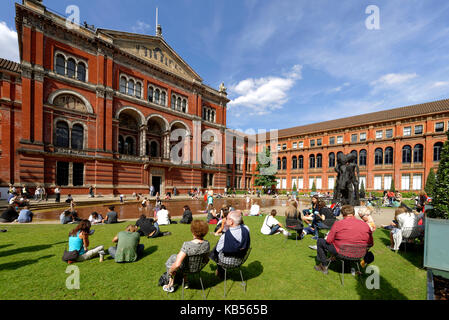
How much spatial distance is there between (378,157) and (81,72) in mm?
46458

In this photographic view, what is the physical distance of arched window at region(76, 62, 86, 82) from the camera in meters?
20.8

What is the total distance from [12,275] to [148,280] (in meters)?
2.78

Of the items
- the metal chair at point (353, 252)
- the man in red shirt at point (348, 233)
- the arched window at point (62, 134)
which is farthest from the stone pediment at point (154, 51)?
the metal chair at point (353, 252)

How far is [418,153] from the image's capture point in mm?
31141

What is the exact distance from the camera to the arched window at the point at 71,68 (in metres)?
20.3

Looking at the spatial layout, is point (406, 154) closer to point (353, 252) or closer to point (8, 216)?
point (353, 252)

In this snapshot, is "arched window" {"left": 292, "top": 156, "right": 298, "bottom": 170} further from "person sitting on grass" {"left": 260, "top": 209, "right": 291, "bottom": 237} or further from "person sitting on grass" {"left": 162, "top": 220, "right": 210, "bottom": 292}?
"person sitting on grass" {"left": 162, "top": 220, "right": 210, "bottom": 292}

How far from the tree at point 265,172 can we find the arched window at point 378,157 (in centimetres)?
1838

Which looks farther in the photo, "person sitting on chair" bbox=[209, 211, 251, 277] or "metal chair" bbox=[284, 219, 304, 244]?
"metal chair" bbox=[284, 219, 304, 244]

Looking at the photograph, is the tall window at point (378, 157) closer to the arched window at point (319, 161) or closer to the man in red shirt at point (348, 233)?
the arched window at point (319, 161)

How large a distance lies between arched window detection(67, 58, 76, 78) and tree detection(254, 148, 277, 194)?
3457 cm

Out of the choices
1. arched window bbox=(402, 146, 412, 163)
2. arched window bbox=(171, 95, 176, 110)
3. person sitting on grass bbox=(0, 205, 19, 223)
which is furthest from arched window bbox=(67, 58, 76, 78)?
arched window bbox=(402, 146, 412, 163)

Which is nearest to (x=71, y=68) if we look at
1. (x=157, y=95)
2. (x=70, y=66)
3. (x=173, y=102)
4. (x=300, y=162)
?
(x=70, y=66)
